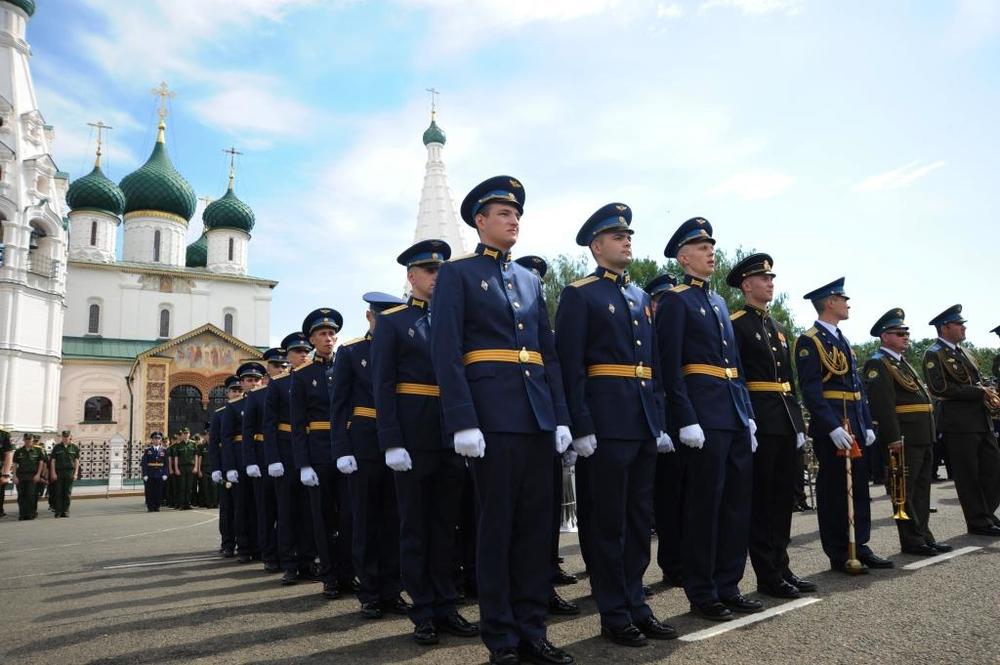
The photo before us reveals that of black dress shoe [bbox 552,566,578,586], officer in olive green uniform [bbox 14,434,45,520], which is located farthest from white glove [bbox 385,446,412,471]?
officer in olive green uniform [bbox 14,434,45,520]

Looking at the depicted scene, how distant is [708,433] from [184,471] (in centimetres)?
1841

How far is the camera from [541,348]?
4.25m

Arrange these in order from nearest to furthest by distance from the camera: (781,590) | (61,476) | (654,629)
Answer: (654,629)
(781,590)
(61,476)

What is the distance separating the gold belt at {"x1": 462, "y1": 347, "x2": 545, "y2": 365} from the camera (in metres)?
4.04

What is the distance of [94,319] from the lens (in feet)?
153

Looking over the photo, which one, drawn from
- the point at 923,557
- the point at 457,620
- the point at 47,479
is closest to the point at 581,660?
the point at 457,620

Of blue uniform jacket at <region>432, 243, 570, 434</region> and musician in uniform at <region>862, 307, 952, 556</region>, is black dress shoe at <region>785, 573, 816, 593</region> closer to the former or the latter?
musician in uniform at <region>862, 307, 952, 556</region>

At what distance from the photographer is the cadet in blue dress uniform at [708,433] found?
4.68m

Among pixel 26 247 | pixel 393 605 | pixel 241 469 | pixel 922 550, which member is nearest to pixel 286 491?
pixel 241 469

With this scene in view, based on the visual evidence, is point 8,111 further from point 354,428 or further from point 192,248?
point 354,428

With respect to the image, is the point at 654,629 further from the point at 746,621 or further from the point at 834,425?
the point at 834,425

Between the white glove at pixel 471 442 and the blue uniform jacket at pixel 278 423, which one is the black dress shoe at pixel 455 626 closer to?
the white glove at pixel 471 442

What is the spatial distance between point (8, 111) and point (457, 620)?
41.6m

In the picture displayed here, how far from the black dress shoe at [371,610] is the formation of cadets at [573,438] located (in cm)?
3
